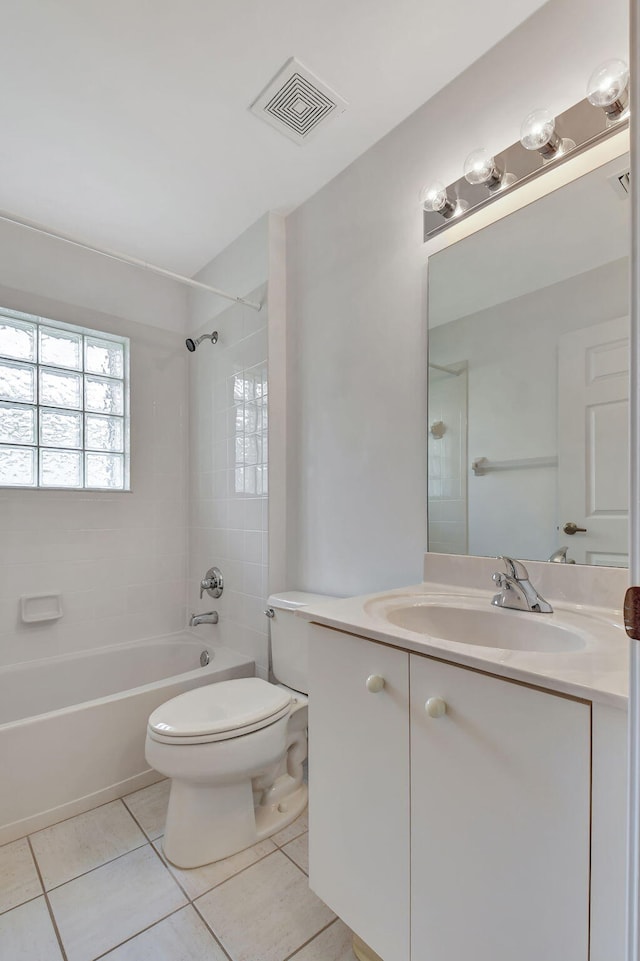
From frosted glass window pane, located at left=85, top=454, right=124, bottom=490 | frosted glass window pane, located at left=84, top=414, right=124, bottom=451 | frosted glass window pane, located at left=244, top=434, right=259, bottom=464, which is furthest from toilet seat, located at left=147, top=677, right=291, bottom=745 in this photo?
frosted glass window pane, located at left=84, top=414, right=124, bottom=451

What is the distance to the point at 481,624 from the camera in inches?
44.3

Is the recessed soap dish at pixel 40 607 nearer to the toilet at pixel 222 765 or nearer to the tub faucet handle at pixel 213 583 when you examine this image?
the tub faucet handle at pixel 213 583

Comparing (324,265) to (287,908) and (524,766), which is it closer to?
(524,766)

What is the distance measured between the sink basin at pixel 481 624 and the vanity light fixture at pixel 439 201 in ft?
3.84

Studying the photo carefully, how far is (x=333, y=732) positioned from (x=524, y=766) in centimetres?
46

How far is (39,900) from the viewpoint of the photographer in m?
1.24

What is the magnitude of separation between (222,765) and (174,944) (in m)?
0.38

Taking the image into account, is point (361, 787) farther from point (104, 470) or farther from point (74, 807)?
point (104, 470)

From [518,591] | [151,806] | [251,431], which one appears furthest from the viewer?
[251,431]

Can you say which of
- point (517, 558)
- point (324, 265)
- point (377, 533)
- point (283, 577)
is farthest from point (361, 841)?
point (324, 265)

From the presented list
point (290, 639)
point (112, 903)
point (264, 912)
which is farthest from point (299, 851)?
point (290, 639)

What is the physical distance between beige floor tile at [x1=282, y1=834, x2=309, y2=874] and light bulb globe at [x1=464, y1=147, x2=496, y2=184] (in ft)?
6.83

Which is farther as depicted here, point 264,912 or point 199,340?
point 199,340

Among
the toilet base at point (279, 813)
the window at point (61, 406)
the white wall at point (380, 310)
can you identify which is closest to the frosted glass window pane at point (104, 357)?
the window at point (61, 406)
